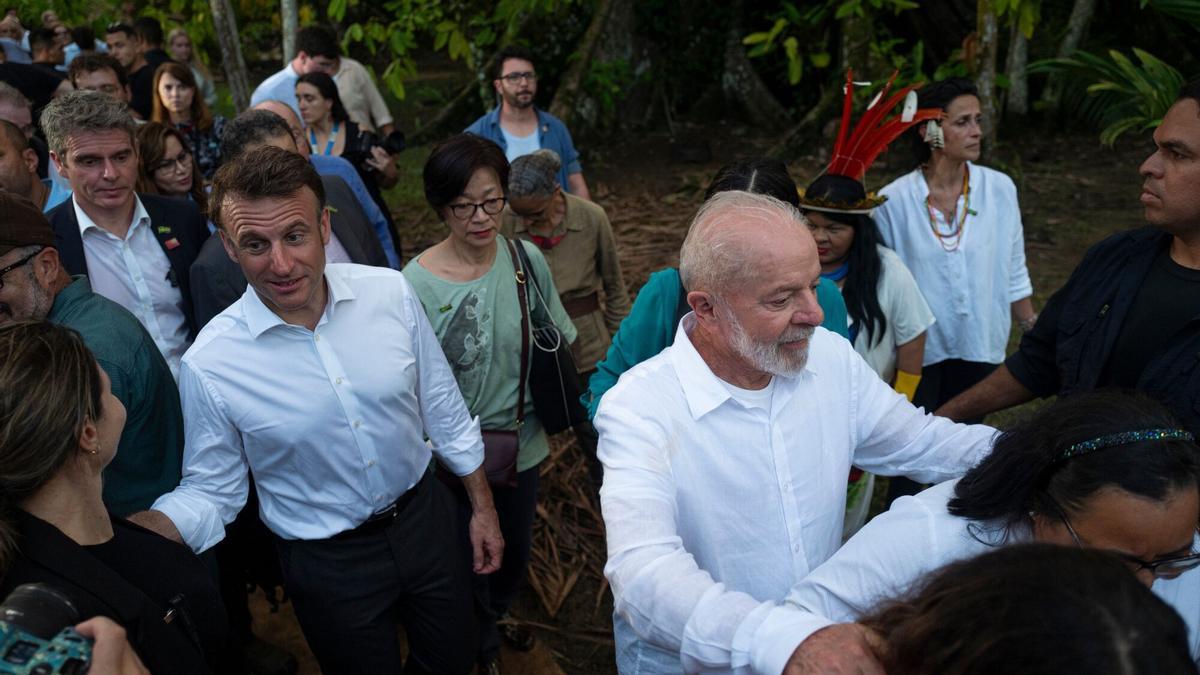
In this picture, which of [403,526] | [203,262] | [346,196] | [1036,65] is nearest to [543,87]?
[1036,65]

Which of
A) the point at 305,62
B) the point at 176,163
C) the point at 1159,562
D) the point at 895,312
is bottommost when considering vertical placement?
the point at 895,312

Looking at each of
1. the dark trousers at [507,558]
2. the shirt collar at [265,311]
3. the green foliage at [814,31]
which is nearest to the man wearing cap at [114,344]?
the shirt collar at [265,311]

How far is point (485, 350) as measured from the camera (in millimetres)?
3572

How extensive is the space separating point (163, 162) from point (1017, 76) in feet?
28.7

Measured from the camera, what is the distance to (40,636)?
1.48m

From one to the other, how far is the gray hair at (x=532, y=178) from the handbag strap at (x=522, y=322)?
642 millimetres

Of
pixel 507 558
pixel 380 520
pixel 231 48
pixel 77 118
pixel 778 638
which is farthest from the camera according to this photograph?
pixel 231 48

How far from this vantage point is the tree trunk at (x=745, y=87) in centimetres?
1071

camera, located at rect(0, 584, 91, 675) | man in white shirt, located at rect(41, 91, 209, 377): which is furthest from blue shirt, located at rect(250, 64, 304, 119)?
camera, located at rect(0, 584, 91, 675)

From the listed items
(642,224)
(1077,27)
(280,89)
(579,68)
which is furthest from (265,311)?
(1077,27)

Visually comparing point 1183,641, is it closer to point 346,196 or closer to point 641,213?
point 346,196

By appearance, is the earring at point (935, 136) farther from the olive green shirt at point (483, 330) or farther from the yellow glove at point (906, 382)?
the olive green shirt at point (483, 330)

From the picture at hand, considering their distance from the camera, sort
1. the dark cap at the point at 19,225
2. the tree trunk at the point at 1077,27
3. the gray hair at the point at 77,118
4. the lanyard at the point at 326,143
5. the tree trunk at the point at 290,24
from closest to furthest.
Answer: the dark cap at the point at 19,225 → the gray hair at the point at 77,118 → the lanyard at the point at 326,143 → the tree trunk at the point at 290,24 → the tree trunk at the point at 1077,27

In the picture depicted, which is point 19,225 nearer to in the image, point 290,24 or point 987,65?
point 290,24
